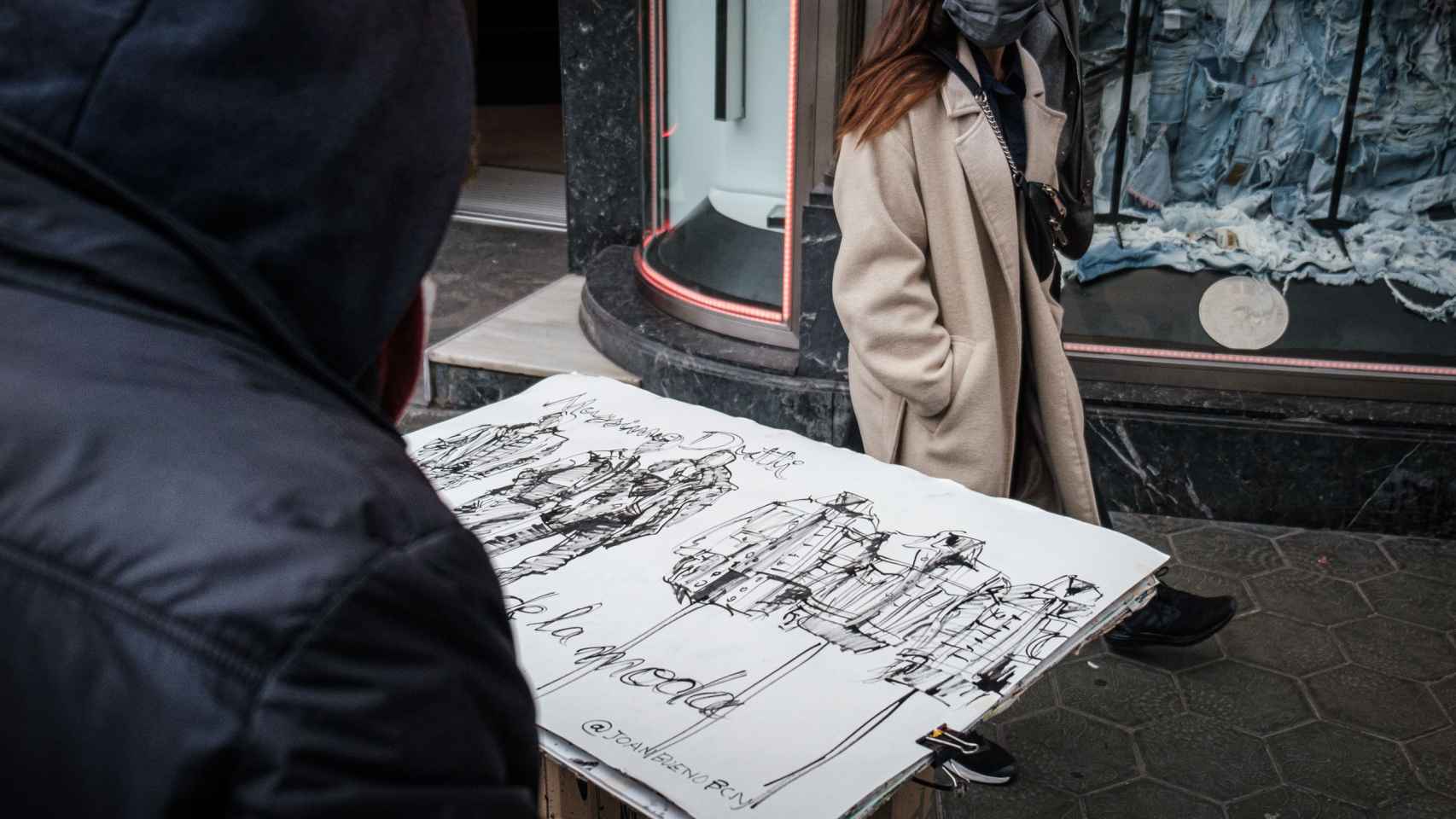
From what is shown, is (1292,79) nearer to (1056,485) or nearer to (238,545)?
(1056,485)

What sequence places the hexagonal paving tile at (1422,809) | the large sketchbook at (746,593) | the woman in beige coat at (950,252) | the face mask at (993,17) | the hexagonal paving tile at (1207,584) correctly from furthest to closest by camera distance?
the hexagonal paving tile at (1207,584) → the hexagonal paving tile at (1422,809) → the woman in beige coat at (950,252) → the face mask at (993,17) → the large sketchbook at (746,593)

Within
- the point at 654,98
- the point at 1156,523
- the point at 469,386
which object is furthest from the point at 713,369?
the point at 1156,523

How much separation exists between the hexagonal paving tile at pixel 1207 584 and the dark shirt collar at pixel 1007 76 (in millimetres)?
1619

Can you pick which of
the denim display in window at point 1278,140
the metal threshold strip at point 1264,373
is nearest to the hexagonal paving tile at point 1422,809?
the metal threshold strip at point 1264,373

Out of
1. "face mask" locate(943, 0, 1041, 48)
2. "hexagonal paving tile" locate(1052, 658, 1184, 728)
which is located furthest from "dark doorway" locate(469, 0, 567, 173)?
"face mask" locate(943, 0, 1041, 48)

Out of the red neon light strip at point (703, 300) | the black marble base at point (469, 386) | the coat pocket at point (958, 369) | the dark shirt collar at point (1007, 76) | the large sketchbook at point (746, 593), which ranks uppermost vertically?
the dark shirt collar at point (1007, 76)

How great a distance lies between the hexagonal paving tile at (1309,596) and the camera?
3.46 meters

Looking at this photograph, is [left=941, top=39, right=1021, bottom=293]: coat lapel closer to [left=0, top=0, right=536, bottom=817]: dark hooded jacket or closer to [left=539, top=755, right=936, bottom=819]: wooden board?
[left=539, top=755, right=936, bottom=819]: wooden board

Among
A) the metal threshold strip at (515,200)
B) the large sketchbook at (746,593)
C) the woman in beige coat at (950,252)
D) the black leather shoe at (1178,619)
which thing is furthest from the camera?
the metal threshold strip at (515,200)

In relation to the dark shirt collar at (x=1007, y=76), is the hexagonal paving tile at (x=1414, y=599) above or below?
below

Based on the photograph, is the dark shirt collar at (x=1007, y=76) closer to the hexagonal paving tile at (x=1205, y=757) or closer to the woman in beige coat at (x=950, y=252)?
the woman in beige coat at (x=950, y=252)

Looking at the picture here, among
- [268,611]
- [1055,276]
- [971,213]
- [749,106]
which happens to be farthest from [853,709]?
[749,106]

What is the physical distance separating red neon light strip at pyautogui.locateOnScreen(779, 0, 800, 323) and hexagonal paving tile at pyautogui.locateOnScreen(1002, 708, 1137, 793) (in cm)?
157

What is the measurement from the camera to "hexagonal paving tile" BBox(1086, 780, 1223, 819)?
107 inches
